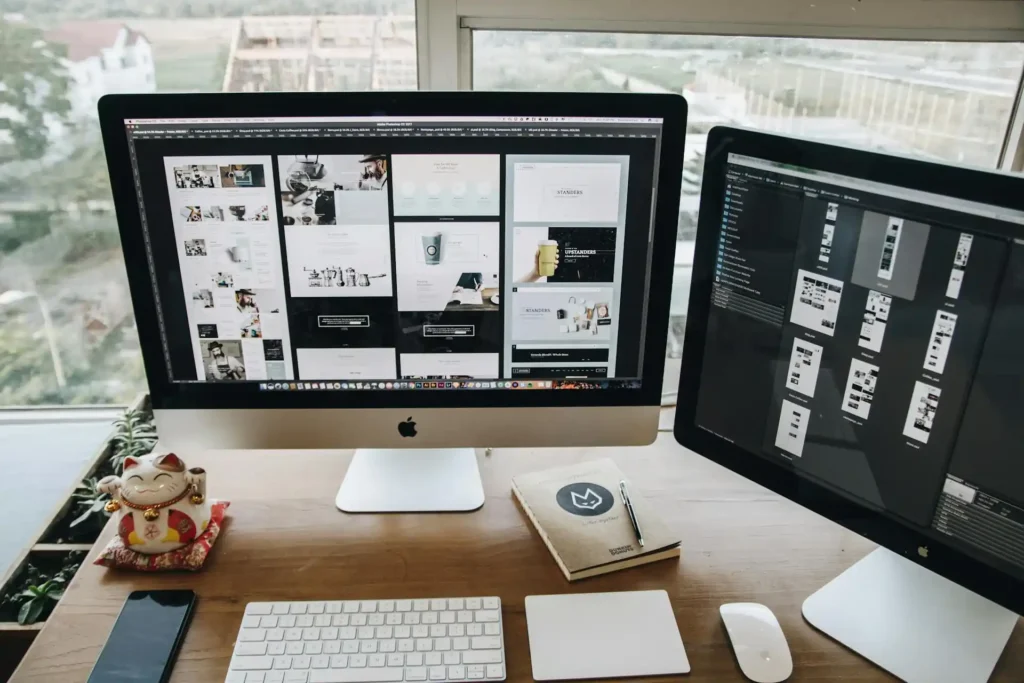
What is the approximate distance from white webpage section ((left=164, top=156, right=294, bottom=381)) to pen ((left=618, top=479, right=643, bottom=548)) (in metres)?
0.44

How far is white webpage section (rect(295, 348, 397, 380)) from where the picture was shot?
97cm

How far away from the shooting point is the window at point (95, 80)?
121cm

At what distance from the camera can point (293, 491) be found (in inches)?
42.4

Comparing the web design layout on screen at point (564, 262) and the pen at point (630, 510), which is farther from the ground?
the web design layout on screen at point (564, 262)

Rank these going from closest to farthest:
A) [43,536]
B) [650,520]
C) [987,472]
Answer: [987,472] < [650,520] < [43,536]

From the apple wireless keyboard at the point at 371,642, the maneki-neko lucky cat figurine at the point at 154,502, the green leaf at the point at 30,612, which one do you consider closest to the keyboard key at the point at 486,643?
the apple wireless keyboard at the point at 371,642

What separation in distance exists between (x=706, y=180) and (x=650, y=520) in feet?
1.35

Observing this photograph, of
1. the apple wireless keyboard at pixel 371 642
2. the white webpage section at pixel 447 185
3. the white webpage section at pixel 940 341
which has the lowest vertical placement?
the apple wireless keyboard at pixel 371 642

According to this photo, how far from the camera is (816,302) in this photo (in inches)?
33.0

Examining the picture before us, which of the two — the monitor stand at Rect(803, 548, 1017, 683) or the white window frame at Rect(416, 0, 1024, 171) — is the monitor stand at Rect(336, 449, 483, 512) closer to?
the monitor stand at Rect(803, 548, 1017, 683)

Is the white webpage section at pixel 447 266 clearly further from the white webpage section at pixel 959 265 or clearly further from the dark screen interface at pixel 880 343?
the white webpage section at pixel 959 265

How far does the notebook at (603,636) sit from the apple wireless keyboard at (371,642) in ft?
0.15

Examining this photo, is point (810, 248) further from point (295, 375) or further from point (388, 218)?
point (295, 375)

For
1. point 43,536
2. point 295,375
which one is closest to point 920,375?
point 295,375
